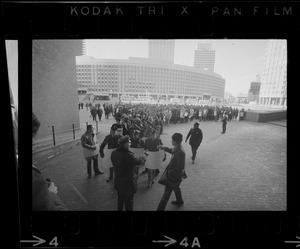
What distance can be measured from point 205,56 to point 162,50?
0.47 meters

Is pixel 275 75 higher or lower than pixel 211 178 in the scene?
higher

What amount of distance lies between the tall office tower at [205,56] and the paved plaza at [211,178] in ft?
2.15

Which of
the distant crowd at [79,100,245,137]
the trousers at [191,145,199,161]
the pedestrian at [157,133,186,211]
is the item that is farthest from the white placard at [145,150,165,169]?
the trousers at [191,145,199,161]

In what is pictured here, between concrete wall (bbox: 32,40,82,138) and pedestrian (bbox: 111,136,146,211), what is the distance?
0.64 metres

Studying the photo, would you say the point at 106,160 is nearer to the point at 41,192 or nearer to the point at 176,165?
the point at 41,192

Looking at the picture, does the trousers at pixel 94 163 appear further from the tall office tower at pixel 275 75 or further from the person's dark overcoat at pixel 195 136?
the tall office tower at pixel 275 75

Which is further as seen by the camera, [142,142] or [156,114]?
[156,114]

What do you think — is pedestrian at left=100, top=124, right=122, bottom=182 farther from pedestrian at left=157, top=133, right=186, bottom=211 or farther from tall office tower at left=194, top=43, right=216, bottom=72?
tall office tower at left=194, top=43, right=216, bottom=72

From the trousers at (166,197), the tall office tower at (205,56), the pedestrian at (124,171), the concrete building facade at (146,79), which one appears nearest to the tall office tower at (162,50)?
the concrete building facade at (146,79)

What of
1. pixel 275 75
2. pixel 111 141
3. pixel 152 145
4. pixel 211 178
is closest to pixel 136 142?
pixel 152 145

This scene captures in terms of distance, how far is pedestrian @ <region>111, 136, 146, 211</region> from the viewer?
1.63 m

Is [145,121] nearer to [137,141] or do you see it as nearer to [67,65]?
[137,141]

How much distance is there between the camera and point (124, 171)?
1653mm
